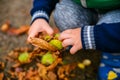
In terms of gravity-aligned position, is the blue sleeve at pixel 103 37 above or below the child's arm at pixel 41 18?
below

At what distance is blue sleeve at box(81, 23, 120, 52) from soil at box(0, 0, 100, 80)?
344 millimetres

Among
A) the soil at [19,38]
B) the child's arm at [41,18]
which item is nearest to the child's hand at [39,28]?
the child's arm at [41,18]

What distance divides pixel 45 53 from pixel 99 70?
28 cm

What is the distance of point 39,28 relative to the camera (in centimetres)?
133

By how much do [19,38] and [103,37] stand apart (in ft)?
2.38

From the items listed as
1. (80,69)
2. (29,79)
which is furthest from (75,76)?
(29,79)

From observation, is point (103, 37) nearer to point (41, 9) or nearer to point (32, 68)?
point (41, 9)

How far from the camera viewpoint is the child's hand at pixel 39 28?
131 cm

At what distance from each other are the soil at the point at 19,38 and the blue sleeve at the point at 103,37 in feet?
1.13

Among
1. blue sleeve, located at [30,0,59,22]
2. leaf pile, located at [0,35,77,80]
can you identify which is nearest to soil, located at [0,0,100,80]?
leaf pile, located at [0,35,77,80]

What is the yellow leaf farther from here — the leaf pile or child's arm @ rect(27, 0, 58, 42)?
child's arm @ rect(27, 0, 58, 42)

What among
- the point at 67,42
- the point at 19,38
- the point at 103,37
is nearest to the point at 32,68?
the point at 19,38

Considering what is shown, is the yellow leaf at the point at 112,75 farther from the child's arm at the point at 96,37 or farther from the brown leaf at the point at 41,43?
the brown leaf at the point at 41,43

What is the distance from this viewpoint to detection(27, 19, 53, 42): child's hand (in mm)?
1314
